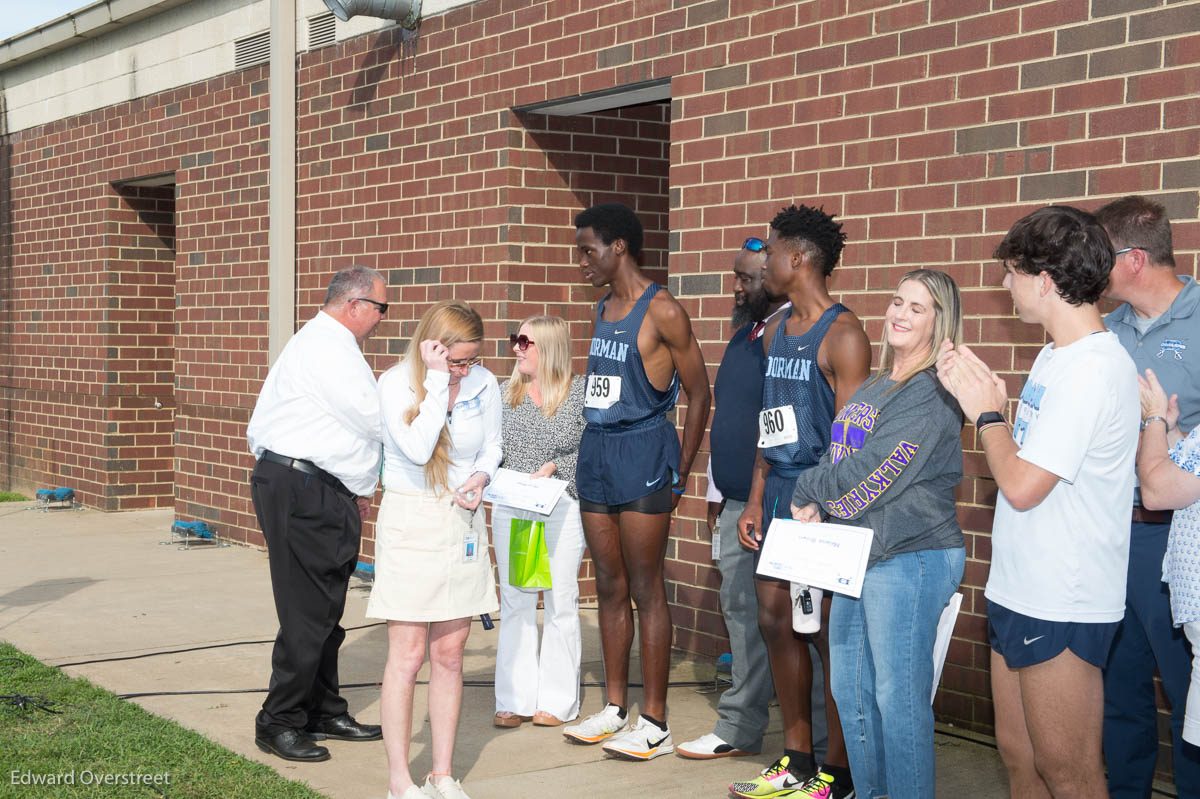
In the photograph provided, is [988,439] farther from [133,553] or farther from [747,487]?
[133,553]

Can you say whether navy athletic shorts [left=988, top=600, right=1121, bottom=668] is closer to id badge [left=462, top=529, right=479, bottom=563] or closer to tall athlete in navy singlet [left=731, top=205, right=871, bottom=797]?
tall athlete in navy singlet [left=731, top=205, right=871, bottom=797]

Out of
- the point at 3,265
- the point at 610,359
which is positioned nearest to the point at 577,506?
the point at 610,359

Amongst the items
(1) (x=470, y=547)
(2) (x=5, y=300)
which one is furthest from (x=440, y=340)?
(2) (x=5, y=300)

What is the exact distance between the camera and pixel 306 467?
542 cm

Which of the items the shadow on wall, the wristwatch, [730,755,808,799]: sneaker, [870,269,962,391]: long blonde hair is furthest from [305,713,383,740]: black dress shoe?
the shadow on wall

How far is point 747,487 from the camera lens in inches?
214

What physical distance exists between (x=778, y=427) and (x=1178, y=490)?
4.73ft

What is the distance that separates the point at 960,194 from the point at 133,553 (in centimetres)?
750

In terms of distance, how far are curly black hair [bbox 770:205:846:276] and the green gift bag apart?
1.82 m

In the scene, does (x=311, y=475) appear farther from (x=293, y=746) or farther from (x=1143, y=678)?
(x=1143, y=678)

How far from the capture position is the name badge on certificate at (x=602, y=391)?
562 cm

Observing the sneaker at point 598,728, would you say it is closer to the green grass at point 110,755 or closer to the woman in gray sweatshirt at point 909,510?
the green grass at point 110,755

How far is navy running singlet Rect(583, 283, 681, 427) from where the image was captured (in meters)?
5.59

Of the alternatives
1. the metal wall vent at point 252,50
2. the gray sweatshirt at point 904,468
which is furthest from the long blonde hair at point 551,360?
the metal wall vent at point 252,50
